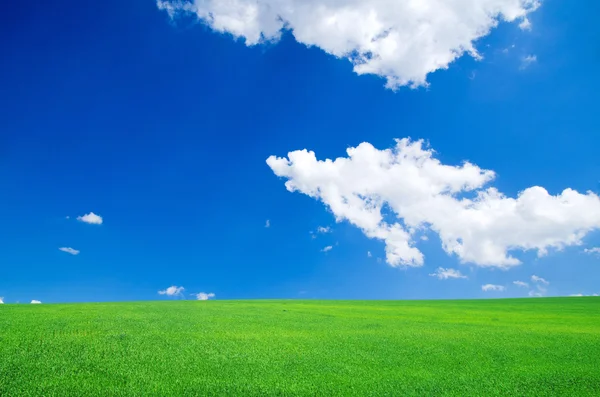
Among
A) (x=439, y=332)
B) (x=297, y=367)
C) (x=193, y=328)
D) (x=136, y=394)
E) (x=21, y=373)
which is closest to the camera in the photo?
(x=136, y=394)

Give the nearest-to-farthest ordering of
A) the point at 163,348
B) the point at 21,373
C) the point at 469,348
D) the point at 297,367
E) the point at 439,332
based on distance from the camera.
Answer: the point at 21,373 < the point at 297,367 < the point at 163,348 < the point at 469,348 < the point at 439,332

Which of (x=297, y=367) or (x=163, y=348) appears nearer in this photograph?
(x=297, y=367)

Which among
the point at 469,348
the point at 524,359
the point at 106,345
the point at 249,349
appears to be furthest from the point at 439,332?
the point at 106,345

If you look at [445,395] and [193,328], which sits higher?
Answer: [193,328]

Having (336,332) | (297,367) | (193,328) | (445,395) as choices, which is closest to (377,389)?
(445,395)

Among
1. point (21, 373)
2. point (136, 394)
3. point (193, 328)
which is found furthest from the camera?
point (193, 328)

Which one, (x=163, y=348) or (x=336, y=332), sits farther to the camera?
(x=336, y=332)

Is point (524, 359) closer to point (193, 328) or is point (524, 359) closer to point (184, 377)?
point (184, 377)

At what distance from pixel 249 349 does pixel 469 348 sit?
8.01 meters

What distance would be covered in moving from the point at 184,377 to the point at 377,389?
15.2 feet

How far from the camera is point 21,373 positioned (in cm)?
934

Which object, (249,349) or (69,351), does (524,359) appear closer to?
(249,349)

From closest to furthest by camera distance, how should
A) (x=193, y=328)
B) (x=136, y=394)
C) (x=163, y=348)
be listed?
(x=136, y=394), (x=163, y=348), (x=193, y=328)

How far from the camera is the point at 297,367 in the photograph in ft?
36.4
